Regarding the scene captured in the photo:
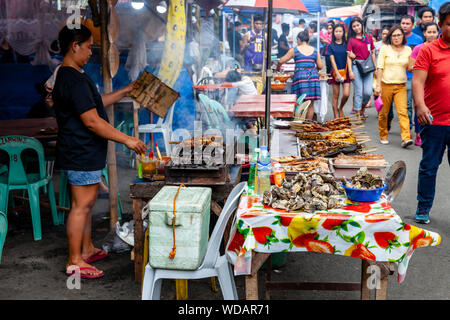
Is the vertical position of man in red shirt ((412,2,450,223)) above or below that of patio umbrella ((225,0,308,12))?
below

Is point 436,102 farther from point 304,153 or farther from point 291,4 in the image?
point 291,4

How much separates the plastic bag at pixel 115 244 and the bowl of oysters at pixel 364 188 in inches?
103

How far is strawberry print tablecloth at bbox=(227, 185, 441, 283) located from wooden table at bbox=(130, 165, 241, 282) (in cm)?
95

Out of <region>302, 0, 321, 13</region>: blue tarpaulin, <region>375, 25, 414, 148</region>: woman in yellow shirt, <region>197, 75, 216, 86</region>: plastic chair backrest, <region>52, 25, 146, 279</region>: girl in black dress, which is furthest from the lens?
<region>302, 0, 321, 13</region>: blue tarpaulin

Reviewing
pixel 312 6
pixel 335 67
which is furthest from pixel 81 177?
pixel 312 6

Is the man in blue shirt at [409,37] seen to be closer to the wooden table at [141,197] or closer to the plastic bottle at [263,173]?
the wooden table at [141,197]

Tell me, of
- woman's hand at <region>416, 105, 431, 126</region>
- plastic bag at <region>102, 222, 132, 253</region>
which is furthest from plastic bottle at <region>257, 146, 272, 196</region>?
woman's hand at <region>416, 105, 431, 126</region>

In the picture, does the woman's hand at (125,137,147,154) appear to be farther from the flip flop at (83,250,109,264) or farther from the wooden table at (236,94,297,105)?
the wooden table at (236,94,297,105)

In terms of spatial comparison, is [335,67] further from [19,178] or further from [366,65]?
[19,178]

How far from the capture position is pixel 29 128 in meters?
6.19

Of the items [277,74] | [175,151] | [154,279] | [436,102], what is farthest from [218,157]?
[277,74]

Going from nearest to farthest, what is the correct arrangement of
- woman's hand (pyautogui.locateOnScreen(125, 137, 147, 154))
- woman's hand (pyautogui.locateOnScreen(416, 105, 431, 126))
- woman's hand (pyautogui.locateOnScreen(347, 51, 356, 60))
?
woman's hand (pyautogui.locateOnScreen(125, 137, 147, 154))
woman's hand (pyautogui.locateOnScreen(416, 105, 431, 126))
woman's hand (pyautogui.locateOnScreen(347, 51, 356, 60))

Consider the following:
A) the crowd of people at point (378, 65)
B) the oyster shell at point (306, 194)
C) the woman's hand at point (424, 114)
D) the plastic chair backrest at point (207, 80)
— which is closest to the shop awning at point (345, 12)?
the crowd of people at point (378, 65)

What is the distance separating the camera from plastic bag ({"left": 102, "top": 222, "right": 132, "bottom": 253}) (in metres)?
4.75
